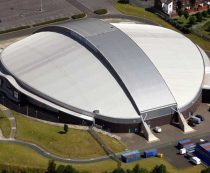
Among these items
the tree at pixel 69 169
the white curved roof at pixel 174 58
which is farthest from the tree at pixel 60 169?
the white curved roof at pixel 174 58

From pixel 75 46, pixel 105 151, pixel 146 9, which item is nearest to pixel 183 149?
pixel 105 151

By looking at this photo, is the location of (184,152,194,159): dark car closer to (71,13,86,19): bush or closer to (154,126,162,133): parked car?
(154,126,162,133): parked car

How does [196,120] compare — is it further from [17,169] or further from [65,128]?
[17,169]

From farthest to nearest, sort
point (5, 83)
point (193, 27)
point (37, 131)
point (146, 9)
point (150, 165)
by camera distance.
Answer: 1. point (146, 9)
2. point (193, 27)
3. point (5, 83)
4. point (37, 131)
5. point (150, 165)

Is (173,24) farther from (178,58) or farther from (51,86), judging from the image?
(51,86)

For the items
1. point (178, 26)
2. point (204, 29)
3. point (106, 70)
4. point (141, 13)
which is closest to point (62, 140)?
point (106, 70)

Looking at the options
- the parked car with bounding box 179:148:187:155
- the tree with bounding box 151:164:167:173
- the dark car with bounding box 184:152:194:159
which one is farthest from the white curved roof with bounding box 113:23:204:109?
the tree with bounding box 151:164:167:173
